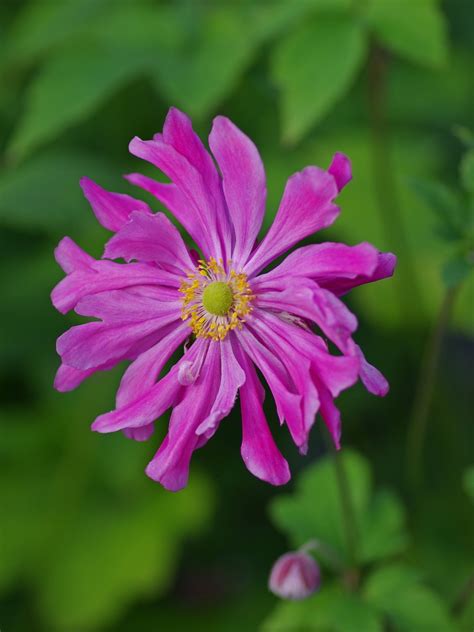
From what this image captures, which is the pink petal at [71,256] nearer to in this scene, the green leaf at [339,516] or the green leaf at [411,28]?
the green leaf at [339,516]

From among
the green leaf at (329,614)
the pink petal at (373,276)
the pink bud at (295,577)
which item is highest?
the pink petal at (373,276)

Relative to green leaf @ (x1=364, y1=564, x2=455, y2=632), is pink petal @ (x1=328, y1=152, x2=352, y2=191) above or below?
above

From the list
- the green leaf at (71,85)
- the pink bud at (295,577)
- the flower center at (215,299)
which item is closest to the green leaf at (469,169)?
the flower center at (215,299)

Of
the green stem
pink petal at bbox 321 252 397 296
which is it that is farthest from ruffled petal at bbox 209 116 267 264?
the green stem

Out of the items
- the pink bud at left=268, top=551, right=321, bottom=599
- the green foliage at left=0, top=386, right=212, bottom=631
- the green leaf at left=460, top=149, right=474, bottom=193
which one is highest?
the green leaf at left=460, top=149, right=474, bottom=193

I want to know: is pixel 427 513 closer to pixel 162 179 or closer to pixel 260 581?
pixel 260 581

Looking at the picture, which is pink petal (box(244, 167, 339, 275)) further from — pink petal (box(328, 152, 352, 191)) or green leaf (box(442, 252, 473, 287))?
green leaf (box(442, 252, 473, 287))

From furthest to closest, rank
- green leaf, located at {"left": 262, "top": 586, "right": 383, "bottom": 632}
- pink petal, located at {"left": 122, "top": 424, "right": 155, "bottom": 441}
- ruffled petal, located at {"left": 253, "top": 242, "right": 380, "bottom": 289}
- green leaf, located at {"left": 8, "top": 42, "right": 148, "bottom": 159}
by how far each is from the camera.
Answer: green leaf, located at {"left": 8, "top": 42, "right": 148, "bottom": 159}
green leaf, located at {"left": 262, "top": 586, "right": 383, "bottom": 632}
pink petal, located at {"left": 122, "top": 424, "right": 155, "bottom": 441}
ruffled petal, located at {"left": 253, "top": 242, "right": 380, "bottom": 289}
